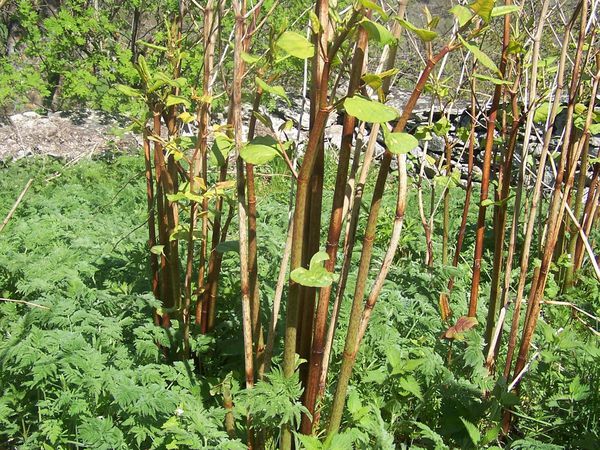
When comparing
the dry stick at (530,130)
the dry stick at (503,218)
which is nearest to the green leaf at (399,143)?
the dry stick at (530,130)

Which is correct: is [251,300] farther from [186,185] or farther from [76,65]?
[76,65]

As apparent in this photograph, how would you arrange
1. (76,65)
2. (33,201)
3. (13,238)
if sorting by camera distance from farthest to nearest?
(76,65) < (33,201) < (13,238)

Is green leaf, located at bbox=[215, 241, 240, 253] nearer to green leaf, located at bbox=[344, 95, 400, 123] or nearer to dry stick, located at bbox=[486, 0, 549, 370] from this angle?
green leaf, located at bbox=[344, 95, 400, 123]

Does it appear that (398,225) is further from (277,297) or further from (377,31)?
(377,31)

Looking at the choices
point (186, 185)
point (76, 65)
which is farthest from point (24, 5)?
point (186, 185)

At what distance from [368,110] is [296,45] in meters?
0.23

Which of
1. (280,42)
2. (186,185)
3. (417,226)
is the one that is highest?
(280,42)

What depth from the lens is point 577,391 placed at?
171cm

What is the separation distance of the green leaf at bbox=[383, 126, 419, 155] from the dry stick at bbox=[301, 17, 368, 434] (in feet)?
0.42

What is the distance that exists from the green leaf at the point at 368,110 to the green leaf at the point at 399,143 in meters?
0.05

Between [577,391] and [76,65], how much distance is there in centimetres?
683

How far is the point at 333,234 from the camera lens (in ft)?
4.26

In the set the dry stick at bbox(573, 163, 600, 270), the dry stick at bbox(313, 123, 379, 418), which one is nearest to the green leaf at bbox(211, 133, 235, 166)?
the dry stick at bbox(313, 123, 379, 418)

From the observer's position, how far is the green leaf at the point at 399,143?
3.44 feet
